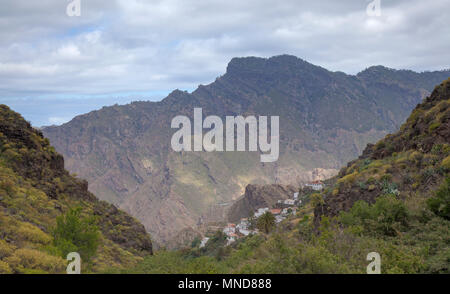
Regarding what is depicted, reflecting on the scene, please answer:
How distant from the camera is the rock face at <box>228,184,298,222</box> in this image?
105 metres

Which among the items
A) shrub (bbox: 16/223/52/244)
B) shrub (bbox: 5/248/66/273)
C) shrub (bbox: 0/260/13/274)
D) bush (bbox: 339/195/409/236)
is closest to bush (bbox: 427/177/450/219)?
bush (bbox: 339/195/409/236)

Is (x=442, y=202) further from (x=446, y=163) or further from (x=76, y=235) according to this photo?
(x=76, y=235)

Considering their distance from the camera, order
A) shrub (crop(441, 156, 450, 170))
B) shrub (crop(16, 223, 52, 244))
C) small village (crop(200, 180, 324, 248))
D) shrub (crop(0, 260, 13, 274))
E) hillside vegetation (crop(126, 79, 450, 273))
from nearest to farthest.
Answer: hillside vegetation (crop(126, 79, 450, 273)) → shrub (crop(0, 260, 13, 274)) → shrub (crop(441, 156, 450, 170)) → shrub (crop(16, 223, 52, 244)) → small village (crop(200, 180, 324, 248))

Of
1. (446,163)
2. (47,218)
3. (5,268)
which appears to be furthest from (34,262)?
(446,163)

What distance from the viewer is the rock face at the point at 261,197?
105375 millimetres

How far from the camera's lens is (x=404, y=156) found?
2434cm

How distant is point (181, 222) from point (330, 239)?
582 ft

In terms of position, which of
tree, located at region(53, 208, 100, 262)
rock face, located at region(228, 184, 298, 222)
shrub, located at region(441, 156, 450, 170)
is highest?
shrub, located at region(441, 156, 450, 170)

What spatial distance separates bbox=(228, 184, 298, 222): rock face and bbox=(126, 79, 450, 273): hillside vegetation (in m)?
76.7

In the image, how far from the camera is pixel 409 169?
22406 millimetres

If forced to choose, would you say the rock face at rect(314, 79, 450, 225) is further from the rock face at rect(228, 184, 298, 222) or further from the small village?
the rock face at rect(228, 184, 298, 222)

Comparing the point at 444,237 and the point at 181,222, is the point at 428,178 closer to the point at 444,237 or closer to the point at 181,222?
the point at 444,237

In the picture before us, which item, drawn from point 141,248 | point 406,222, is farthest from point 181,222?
point 406,222
